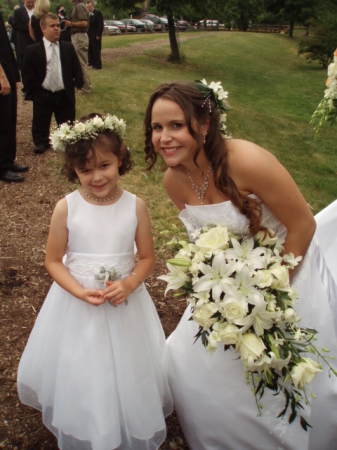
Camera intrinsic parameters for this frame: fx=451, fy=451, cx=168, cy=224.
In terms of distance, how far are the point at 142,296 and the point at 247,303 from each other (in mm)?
935

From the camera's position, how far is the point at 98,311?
2.68m

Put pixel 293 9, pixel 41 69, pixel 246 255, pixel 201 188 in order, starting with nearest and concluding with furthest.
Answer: pixel 246 255 < pixel 201 188 < pixel 41 69 < pixel 293 9

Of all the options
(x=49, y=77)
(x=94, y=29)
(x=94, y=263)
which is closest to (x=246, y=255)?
(x=94, y=263)

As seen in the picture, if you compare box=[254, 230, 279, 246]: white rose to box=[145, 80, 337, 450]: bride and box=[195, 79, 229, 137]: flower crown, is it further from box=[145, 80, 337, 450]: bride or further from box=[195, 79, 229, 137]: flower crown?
box=[195, 79, 229, 137]: flower crown

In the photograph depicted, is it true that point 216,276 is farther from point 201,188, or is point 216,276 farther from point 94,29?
point 94,29

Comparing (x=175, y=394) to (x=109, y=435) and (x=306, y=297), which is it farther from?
(x=306, y=297)

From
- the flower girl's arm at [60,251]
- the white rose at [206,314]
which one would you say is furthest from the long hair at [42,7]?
the white rose at [206,314]

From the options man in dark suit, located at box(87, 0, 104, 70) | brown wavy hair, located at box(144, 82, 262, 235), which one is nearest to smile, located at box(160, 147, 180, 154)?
brown wavy hair, located at box(144, 82, 262, 235)

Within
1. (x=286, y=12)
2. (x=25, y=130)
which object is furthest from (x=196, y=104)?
(x=286, y=12)

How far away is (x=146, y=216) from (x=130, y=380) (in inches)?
39.5

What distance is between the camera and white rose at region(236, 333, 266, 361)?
2.13 metres

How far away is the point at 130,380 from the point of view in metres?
2.71

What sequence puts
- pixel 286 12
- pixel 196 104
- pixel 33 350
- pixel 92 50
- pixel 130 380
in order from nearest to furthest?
pixel 196 104, pixel 130 380, pixel 33 350, pixel 92 50, pixel 286 12

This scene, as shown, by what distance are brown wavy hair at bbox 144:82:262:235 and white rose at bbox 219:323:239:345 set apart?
0.68 metres
